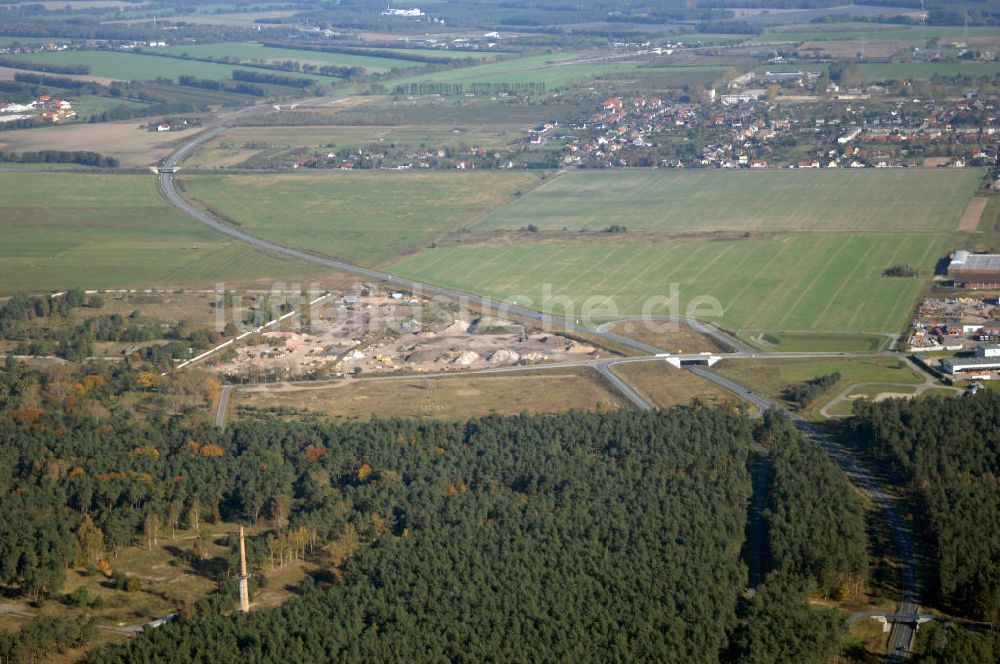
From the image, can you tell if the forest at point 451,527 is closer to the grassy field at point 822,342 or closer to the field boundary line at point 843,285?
the grassy field at point 822,342

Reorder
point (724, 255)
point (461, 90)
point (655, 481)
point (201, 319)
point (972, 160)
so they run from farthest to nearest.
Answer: point (461, 90)
point (972, 160)
point (724, 255)
point (201, 319)
point (655, 481)

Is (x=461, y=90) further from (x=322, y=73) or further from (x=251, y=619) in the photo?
(x=251, y=619)

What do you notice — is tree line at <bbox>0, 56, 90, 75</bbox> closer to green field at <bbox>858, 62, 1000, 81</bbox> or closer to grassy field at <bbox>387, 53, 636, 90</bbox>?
grassy field at <bbox>387, 53, 636, 90</bbox>

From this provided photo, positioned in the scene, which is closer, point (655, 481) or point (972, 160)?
point (655, 481)

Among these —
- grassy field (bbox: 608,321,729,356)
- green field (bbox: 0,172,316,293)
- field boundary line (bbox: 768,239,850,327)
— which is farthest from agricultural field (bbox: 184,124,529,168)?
grassy field (bbox: 608,321,729,356)

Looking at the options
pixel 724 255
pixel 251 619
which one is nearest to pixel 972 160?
pixel 724 255
